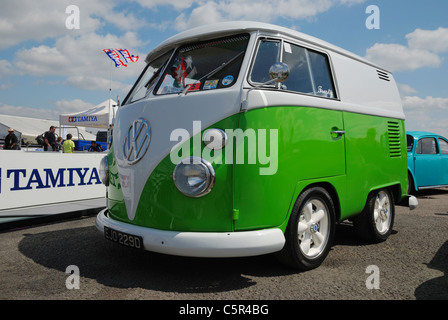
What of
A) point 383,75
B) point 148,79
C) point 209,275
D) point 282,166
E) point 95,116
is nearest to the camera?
point 282,166

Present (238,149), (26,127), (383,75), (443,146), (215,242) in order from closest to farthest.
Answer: (215,242)
(238,149)
(383,75)
(443,146)
(26,127)

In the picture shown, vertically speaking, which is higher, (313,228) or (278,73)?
(278,73)

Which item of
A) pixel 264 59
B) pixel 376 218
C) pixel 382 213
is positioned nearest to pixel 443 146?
pixel 382 213

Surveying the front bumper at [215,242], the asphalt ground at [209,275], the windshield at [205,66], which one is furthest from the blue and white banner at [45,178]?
the front bumper at [215,242]

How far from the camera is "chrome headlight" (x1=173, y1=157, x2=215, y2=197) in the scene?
2832 mm

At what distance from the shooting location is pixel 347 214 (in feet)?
12.8

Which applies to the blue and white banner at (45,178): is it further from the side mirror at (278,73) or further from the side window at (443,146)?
the side window at (443,146)

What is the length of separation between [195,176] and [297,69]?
4.80 feet

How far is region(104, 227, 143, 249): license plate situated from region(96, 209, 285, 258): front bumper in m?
0.07

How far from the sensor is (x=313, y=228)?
342cm

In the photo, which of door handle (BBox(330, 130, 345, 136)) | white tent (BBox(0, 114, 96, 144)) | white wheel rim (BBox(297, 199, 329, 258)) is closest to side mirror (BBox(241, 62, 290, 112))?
door handle (BBox(330, 130, 345, 136))

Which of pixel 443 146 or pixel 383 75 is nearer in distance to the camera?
pixel 383 75

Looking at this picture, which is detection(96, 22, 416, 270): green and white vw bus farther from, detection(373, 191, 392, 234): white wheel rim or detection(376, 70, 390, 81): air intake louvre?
detection(376, 70, 390, 81): air intake louvre

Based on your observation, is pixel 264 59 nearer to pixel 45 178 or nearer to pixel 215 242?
pixel 215 242
